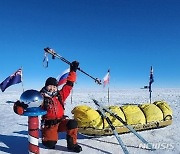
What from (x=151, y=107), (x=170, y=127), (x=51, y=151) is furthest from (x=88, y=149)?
(x=170, y=127)

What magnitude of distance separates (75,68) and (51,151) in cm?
192

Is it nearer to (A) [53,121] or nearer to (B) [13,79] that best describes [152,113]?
(A) [53,121]

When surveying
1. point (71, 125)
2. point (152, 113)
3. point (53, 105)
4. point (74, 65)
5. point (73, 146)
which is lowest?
point (73, 146)

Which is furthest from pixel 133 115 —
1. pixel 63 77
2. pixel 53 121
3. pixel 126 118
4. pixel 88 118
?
pixel 63 77

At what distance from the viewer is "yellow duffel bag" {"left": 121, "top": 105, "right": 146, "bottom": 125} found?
7655 mm

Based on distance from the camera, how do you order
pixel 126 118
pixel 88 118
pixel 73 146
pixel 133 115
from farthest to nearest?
pixel 133 115, pixel 126 118, pixel 88 118, pixel 73 146

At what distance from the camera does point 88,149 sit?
6.36 meters

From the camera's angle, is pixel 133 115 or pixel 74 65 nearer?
pixel 74 65

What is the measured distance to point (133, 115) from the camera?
7785 millimetres

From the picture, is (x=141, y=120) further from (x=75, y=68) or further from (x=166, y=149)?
(x=75, y=68)

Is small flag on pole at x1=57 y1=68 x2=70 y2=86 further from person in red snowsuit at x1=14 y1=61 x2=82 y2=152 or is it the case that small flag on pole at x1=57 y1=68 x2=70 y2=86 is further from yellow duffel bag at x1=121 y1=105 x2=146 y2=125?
person in red snowsuit at x1=14 y1=61 x2=82 y2=152

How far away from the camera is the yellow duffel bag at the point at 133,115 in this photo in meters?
7.66

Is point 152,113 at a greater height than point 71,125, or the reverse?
point 152,113

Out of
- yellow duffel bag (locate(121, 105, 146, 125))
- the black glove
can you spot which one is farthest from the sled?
the black glove
